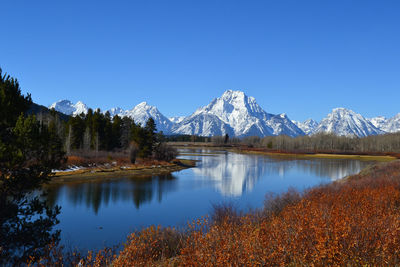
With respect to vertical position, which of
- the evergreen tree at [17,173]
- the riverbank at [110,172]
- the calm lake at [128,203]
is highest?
the evergreen tree at [17,173]

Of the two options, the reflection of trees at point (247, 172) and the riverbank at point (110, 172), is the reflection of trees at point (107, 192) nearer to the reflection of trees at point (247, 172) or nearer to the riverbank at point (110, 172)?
the riverbank at point (110, 172)

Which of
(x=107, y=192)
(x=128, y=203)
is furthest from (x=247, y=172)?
(x=128, y=203)

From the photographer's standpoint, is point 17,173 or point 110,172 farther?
point 110,172

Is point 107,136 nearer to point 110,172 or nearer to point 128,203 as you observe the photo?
point 110,172

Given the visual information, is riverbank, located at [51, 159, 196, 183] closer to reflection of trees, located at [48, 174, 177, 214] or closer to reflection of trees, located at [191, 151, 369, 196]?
reflection of trees, located at [48, 174, 177, 214]

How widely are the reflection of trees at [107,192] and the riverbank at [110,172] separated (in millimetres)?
4764

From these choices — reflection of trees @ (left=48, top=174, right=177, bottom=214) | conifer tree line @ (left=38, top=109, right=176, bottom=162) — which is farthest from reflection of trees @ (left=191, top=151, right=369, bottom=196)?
conifer tree line @ (left=38, top=109, right=176, bottom=162)

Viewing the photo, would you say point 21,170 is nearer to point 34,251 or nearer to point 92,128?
point 34,251

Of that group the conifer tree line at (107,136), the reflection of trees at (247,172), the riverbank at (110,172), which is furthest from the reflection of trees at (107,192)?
the conifer tree line at (107,136)

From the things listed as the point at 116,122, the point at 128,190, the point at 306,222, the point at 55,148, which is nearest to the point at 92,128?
the point at 116,122

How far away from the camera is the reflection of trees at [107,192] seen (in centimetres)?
3341

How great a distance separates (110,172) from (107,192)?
20977mm

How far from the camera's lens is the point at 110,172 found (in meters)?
59.3

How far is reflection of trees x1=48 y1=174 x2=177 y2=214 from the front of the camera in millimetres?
33406
